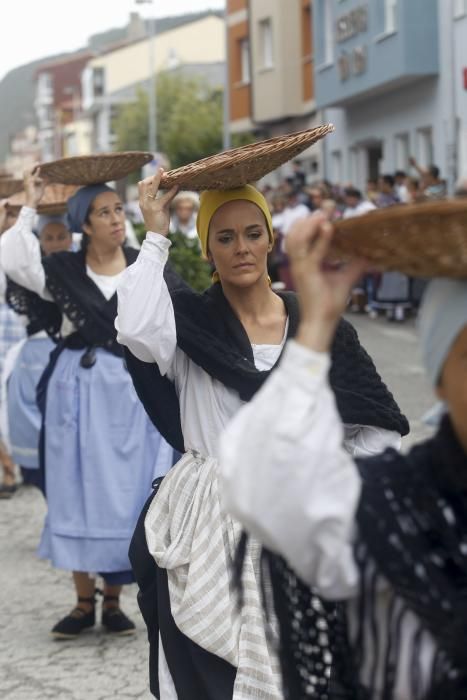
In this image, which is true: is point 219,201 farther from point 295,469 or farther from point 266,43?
point 266,43

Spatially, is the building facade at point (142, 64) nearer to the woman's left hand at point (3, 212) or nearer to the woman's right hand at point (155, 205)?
the woman's left hand at point (3, 212)

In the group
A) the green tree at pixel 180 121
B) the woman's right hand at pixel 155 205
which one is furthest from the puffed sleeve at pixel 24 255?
the green tree at pixel 180 121

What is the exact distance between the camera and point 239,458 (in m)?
2.34

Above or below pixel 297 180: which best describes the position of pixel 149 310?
below

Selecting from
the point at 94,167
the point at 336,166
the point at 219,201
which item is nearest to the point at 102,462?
the point at 94,167

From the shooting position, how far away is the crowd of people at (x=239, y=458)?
2.38 metres

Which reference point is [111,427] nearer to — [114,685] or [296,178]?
[114,685]

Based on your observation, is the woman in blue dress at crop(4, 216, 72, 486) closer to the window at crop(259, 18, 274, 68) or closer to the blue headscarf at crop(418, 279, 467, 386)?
the blue headscarf at crop(418, 279, 467, 386)

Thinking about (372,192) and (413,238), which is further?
(372,192)

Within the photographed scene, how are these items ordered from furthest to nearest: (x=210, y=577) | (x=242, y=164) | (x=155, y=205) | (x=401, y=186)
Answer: (x=401, y=186) < (x=155, y=205) < (x=210, y=577) < (x=242, y=164)

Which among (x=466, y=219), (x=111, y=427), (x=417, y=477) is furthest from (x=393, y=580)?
(x=111, y=427)

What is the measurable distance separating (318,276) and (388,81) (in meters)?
26.9

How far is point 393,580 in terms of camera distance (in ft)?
7.98

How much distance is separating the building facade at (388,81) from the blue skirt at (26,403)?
1232 centimetres
